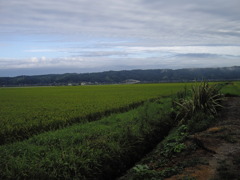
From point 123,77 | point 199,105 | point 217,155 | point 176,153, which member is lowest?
point 176,153

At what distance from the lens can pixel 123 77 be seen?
480ft

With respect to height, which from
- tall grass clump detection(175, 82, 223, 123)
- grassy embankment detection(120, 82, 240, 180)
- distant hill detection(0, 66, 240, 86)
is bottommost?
grassy embankment detection(120, 82, 240, 180)

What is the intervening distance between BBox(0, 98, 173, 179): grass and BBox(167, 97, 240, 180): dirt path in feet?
6.02

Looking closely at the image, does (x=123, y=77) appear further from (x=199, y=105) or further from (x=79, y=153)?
(x=79, y=153)

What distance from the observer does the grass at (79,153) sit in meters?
4.86

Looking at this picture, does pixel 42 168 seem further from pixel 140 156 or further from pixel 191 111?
pixel 191 111

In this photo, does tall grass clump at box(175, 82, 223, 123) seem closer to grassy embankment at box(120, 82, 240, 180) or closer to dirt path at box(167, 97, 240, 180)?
grassy embankment at box(120, 82, 240, 180)

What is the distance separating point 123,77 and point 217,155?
5560 inches

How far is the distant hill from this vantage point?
133988 mm

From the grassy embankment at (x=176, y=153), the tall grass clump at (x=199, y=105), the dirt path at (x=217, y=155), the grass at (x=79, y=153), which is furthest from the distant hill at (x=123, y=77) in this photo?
the dirt path at (x=217, y=155)

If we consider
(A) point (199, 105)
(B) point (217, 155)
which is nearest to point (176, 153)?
(B) point (217, 155)

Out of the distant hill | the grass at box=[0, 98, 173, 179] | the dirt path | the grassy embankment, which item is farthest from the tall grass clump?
the distant hill

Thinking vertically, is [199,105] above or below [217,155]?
above

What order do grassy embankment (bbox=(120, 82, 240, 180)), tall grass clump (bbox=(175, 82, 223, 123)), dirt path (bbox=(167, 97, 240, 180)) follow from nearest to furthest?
dirt path (bbox=(167, 97, 240, 180)), grassy embankment (bbox=(120, 82, 240, 180)), tall grass clump (bbox=(175, 82, 223, 123))
